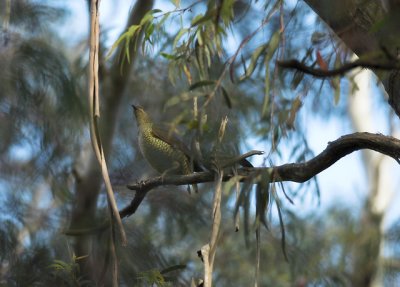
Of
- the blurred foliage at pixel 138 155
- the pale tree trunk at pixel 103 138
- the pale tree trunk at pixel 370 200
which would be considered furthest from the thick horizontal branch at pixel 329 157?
the pale tree trunk at pixel 370 200

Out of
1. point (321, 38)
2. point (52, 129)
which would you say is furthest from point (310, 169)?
point (52, 129)

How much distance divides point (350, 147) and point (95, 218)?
285 centimetres

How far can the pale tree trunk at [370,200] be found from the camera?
18.2 feet

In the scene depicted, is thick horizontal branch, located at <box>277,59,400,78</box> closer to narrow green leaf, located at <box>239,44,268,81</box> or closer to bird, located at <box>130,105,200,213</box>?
narrow green leaf, located at <box>239,44,268,81</box>

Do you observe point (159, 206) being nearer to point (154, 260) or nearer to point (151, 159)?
point (154, 260)

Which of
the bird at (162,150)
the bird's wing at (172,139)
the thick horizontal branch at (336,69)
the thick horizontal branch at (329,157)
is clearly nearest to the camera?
the thick horizontal branch at (336,69)

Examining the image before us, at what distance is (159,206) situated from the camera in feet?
16.5

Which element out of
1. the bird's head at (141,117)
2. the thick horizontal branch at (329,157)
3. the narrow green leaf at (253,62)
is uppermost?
the bird's head at (141,117)

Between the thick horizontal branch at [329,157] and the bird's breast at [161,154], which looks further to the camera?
the bird's breast at [161,154]

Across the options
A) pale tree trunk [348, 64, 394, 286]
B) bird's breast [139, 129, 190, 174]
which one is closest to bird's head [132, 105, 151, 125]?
bird's breast [139, 129, 190, 174]

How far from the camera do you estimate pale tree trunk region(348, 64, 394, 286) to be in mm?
5539

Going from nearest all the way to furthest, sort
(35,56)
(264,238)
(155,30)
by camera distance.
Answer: (155,30)
(35,56)
(264,238)

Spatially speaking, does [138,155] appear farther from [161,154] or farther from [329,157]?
[329,157]

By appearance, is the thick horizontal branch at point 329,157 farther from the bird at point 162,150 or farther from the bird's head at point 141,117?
the bird's head at point 141,117
